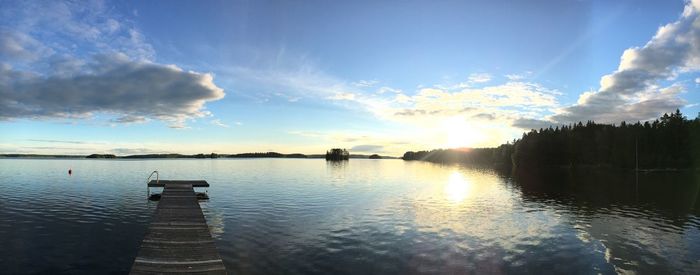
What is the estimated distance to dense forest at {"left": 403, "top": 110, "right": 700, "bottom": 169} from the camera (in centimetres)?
14100

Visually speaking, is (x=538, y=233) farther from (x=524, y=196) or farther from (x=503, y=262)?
(x=524, y=196)

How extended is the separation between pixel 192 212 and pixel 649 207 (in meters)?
51.5

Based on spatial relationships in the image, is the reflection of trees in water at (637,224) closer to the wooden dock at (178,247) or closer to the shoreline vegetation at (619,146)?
the wooden dock at (178,247)

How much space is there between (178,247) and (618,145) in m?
178

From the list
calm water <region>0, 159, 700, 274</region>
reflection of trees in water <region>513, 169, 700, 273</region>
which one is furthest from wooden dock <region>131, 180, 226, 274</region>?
reflection of trees in water <region>513, 169, 700, 273</region>

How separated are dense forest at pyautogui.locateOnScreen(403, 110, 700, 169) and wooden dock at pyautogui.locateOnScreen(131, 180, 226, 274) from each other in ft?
536

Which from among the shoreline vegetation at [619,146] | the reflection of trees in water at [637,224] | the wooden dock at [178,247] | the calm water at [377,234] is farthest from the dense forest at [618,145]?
the wooden dock at [178,247]

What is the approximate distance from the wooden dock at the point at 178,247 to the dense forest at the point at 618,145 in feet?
536

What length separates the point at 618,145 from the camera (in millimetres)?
156000

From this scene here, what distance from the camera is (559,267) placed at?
22.5 m

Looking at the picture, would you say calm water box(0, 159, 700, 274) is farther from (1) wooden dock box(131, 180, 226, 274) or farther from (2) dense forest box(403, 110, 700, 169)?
(2) dense forest box(403, 110, 700, 169)

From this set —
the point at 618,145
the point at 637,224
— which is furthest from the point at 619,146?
the point at 637,224

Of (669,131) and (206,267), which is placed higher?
(669,131)

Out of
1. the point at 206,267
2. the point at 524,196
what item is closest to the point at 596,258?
the point at 206,267
